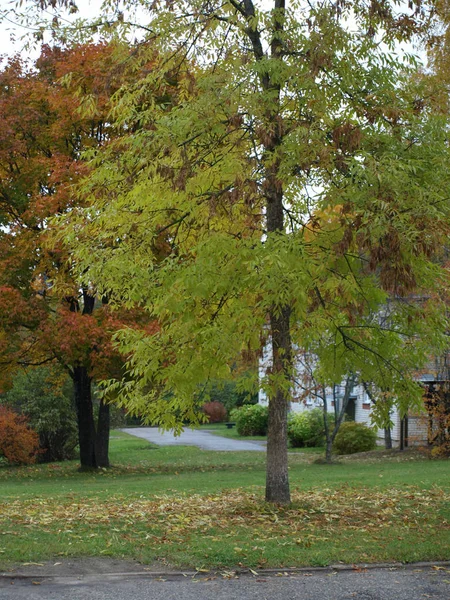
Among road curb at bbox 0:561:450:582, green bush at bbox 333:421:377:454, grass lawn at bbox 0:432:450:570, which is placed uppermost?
green bush at bbox 333:421:377:454

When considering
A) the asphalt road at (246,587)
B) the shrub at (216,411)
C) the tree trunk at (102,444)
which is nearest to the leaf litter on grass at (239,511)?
the asphalt road at (246,587)

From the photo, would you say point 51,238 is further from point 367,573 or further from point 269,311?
point 367,573

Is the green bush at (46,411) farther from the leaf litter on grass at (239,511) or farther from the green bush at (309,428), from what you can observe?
the leaf litter on grass at (239,511)

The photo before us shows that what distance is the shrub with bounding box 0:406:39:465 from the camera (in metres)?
24.0

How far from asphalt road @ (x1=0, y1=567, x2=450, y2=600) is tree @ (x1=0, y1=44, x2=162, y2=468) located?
954 centimetres

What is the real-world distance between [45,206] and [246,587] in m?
12.3

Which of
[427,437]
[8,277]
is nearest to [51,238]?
[8,277]

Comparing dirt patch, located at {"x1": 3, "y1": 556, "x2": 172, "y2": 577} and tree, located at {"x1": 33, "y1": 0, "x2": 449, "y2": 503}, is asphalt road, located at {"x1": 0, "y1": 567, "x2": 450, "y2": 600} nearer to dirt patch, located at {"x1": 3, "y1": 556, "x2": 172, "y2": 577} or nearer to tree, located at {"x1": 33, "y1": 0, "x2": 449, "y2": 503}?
dirt patch, located at {"x1": 3, "y1": 556, "x2": 172, "y2": 577}

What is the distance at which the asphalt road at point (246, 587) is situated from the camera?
6.07 meters

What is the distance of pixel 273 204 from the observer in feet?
33.7

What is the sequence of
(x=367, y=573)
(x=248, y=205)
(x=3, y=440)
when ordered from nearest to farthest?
(x=367, y=573) → (x=248, y=205) → (x=3, y=440)

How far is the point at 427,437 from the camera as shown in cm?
2427

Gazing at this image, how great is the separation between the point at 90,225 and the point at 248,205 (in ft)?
7.61

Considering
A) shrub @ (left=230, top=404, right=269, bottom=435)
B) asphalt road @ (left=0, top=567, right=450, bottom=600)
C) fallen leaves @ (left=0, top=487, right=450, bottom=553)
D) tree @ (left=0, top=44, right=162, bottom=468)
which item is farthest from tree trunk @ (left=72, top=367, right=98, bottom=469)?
shrub @ (left=230, top=404, right=269, bottom=435)
